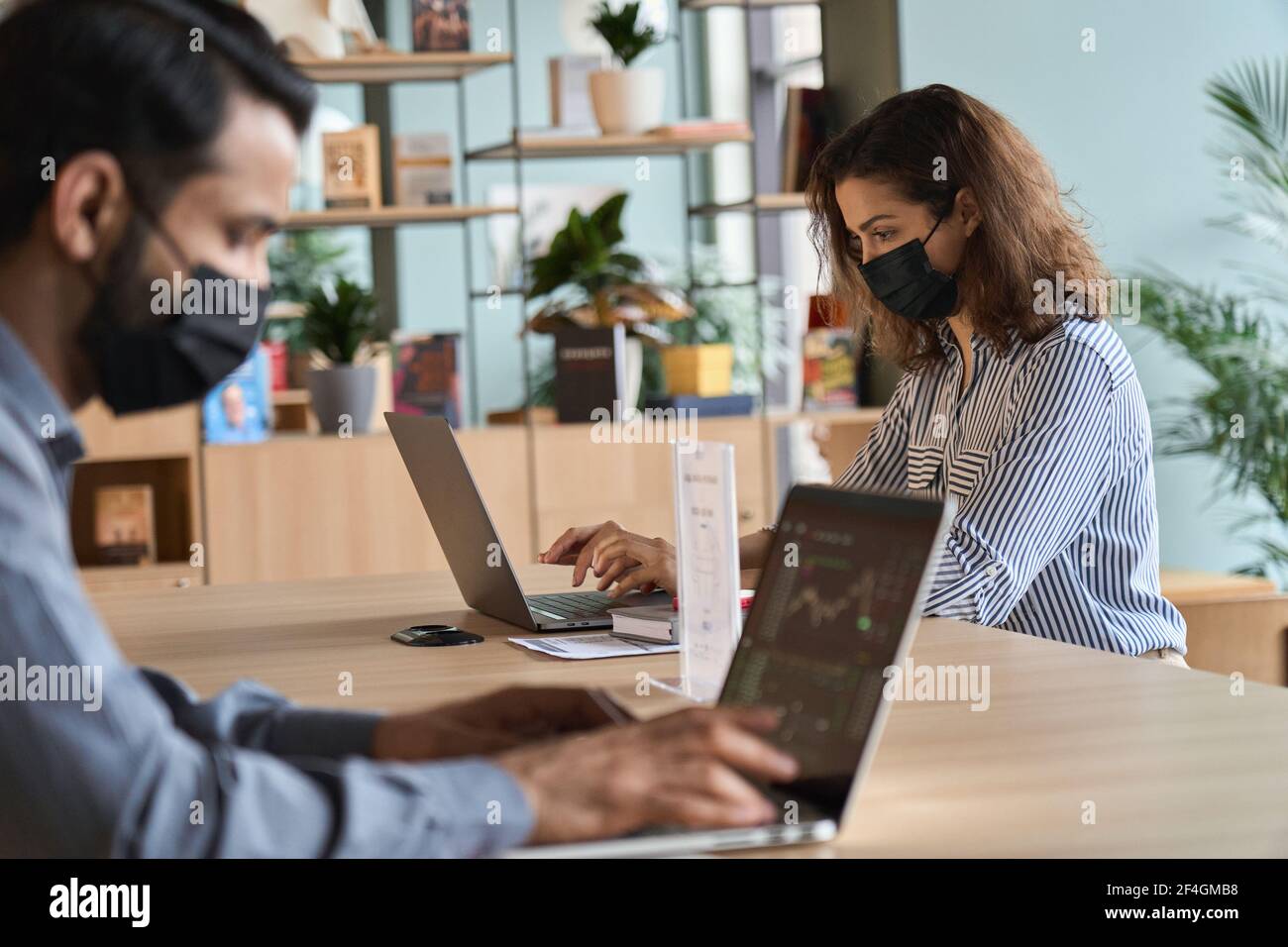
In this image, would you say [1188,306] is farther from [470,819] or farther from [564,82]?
[470,819]

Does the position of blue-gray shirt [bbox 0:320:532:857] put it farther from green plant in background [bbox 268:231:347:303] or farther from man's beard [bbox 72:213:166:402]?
green plant in background [bbox 268:231:347:303]

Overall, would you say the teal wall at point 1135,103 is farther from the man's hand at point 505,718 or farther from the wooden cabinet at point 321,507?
the man's hand at point 505,718

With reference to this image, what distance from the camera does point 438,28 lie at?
442 cm

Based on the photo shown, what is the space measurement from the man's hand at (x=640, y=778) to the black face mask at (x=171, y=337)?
0.36 meters

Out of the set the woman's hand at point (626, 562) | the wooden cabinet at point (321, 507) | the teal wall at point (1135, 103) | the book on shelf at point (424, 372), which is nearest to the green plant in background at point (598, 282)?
the book on shelf at point (424, 372)

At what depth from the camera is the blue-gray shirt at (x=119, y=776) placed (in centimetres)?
83

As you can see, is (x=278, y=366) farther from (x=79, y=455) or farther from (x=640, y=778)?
(x=640, y=778)

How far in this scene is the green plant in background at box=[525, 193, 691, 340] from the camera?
435 centimetres

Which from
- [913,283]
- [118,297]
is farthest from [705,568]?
[913,283]

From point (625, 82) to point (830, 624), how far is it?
3.53 metres

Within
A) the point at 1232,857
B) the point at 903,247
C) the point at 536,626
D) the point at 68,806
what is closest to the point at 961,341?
the point at 903,247

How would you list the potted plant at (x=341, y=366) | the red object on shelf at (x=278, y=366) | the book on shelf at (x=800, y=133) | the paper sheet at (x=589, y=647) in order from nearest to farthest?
the paper sheet at (x=589, y=647) < the potted plant at (x=341, y=366) < the book on shelf at (x=800, y=133) < the red object on shelf at (x=278, y=366)

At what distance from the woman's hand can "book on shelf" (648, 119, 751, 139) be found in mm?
2543

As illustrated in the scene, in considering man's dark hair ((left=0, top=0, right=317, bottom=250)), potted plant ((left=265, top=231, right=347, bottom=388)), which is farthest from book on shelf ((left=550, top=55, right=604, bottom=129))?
man's dark hair ((left=0, top=0, right=317, bottom=250))
